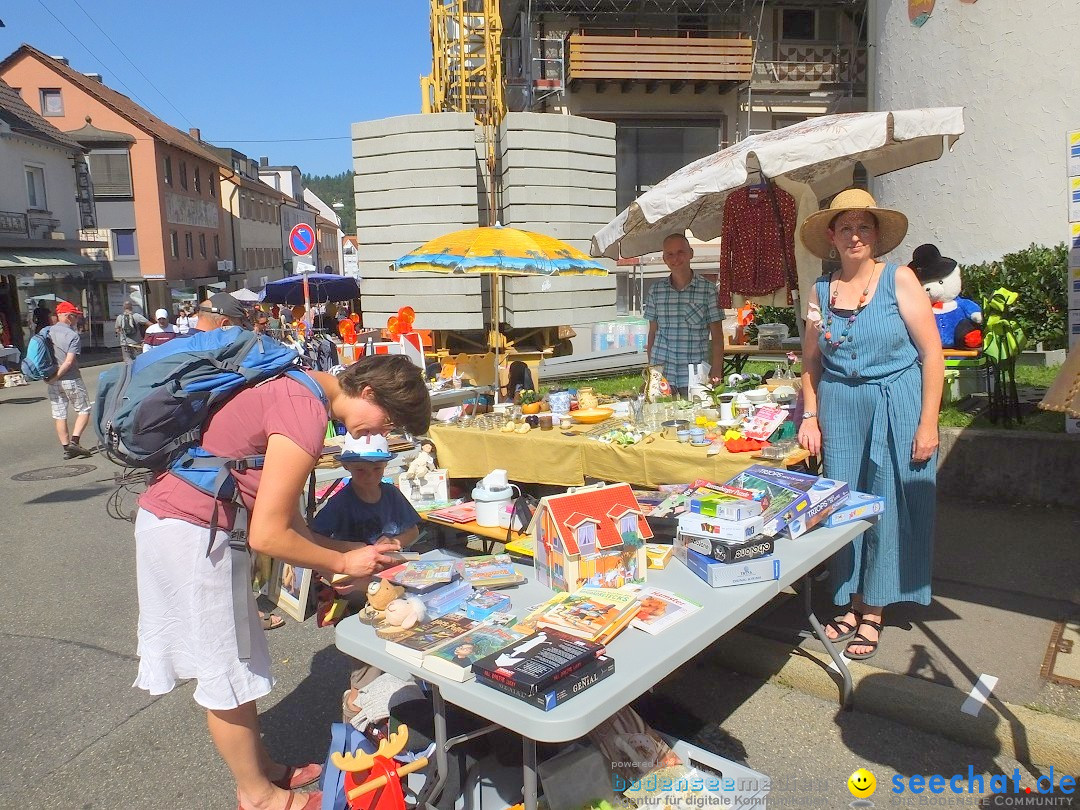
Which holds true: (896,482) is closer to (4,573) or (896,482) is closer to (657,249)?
(657,249)

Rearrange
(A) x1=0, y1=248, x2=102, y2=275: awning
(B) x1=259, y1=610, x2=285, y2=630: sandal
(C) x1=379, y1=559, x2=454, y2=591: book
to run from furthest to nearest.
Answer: (A) x1=0, y1=248, x2=102, y2=275: awning
(B) x1=259, y1=610, x2=285, y2=630: sandal
(C) x1=379, y1=559, x2=454, y2=591: book

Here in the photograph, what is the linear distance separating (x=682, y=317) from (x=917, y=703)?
3.28m

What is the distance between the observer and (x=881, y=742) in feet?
10.4

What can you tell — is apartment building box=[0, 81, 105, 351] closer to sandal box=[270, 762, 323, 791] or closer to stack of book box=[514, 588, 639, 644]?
sandal box=[270, 762, 323, 791]

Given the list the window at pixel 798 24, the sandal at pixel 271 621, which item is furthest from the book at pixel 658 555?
the window at pixel 798 24

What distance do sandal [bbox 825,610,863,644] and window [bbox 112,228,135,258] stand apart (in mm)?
38197

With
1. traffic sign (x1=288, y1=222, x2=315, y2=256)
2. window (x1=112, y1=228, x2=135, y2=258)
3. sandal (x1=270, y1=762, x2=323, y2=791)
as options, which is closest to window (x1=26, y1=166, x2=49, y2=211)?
window (x1=112, y1=228, x2=135, y2=258)

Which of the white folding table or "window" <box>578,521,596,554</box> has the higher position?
"window" <box>578,521,596,554</box>

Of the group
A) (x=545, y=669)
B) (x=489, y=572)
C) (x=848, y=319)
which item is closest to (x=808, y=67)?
(x=848, y=319)

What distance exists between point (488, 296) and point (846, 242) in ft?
41.9

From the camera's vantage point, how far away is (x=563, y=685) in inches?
77.0

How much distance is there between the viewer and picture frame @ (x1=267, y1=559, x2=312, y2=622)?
3.68m

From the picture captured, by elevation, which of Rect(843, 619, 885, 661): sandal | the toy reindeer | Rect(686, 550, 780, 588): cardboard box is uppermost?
Rect(686, 550, 780, 588): cardboard box

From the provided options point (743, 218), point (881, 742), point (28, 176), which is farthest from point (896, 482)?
point (28, 176)
